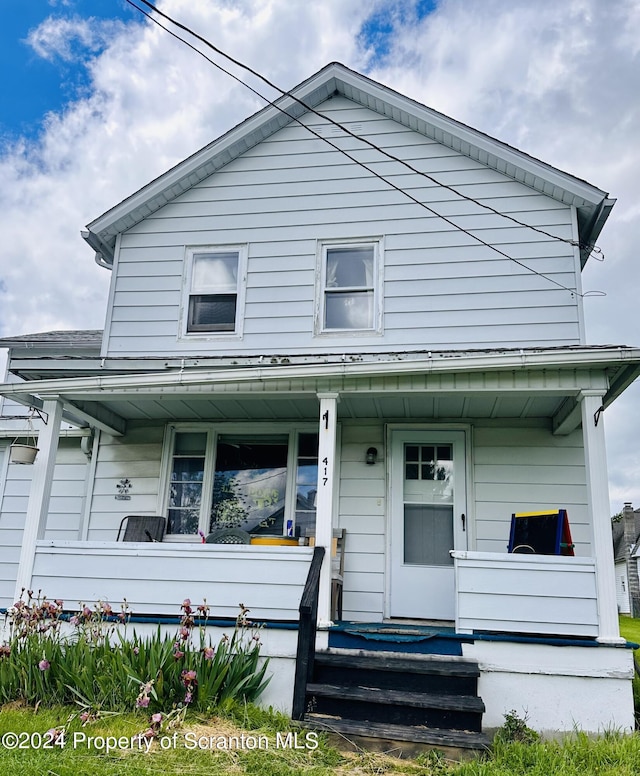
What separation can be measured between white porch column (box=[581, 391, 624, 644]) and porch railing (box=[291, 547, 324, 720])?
2.10 metres

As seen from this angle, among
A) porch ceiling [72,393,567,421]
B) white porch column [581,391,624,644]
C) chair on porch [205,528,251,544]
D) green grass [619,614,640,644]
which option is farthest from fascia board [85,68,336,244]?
green grass [619,614,640,644]

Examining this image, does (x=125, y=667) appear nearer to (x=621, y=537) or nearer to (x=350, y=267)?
(x=350, y=267)

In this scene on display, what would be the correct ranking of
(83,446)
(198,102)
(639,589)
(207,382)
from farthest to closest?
(639,589), (198,102), (83,446), (207,382)

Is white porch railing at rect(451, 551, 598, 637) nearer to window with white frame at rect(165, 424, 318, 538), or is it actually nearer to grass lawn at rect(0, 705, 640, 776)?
grass lawn at rect(0, 705, 640, 776)

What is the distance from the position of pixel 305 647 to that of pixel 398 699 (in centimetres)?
73

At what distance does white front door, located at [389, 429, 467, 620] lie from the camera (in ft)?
21.4

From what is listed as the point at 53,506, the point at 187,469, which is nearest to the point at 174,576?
the point at 187,469

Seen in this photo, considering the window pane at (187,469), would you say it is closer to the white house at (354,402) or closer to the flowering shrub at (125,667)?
the white house at (354,402)

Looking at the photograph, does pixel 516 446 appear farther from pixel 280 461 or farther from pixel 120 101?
pixel 120 101

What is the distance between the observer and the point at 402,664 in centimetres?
498

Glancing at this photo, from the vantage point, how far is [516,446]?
6.80 m

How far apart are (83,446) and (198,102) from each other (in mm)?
4783

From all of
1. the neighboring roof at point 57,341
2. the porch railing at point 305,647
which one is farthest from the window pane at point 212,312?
the neighboring roof at point 57,341

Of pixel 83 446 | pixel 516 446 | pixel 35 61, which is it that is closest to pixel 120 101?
pixel 35 61
